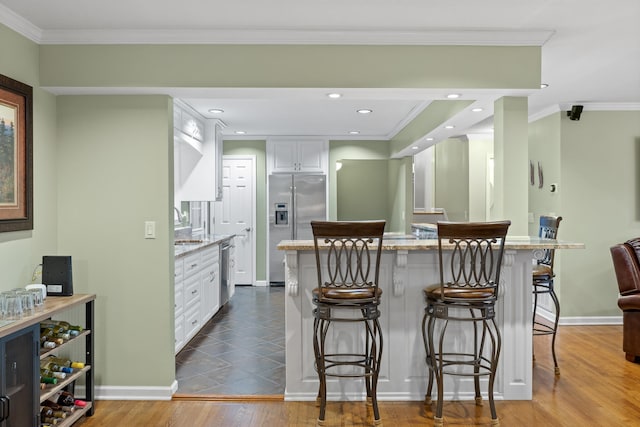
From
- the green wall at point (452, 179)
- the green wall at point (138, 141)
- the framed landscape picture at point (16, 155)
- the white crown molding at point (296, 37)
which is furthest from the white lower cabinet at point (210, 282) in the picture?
the green wall at point (452, 179)

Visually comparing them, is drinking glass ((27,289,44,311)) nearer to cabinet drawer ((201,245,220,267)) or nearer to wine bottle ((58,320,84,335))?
wine bottle ((58,320,84,335))

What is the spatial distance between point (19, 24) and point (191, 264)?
2305 mm

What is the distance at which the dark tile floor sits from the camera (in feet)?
11.4

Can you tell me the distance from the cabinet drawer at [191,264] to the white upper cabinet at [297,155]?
3127 mm

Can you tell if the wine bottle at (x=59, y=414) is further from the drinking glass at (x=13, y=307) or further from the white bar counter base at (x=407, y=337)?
the white bar counter base at (x=407, y=337)

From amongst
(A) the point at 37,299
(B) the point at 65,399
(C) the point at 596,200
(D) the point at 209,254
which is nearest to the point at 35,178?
(A) the point at 37,299

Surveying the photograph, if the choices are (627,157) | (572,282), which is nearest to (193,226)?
(572,282)

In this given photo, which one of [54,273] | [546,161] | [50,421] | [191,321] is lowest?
[50,421]

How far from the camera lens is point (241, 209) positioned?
298 inches

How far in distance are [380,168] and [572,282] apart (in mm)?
3731

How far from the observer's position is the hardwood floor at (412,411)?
291cm

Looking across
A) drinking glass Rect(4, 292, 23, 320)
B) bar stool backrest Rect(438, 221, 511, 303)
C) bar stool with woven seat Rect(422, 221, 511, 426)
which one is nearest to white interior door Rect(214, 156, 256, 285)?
bar stool with woven seat Rect(422, 221, 511, 426)

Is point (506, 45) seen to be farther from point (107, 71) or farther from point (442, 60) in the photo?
point (107, 71)

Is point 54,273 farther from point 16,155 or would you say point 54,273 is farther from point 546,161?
point 546,161
